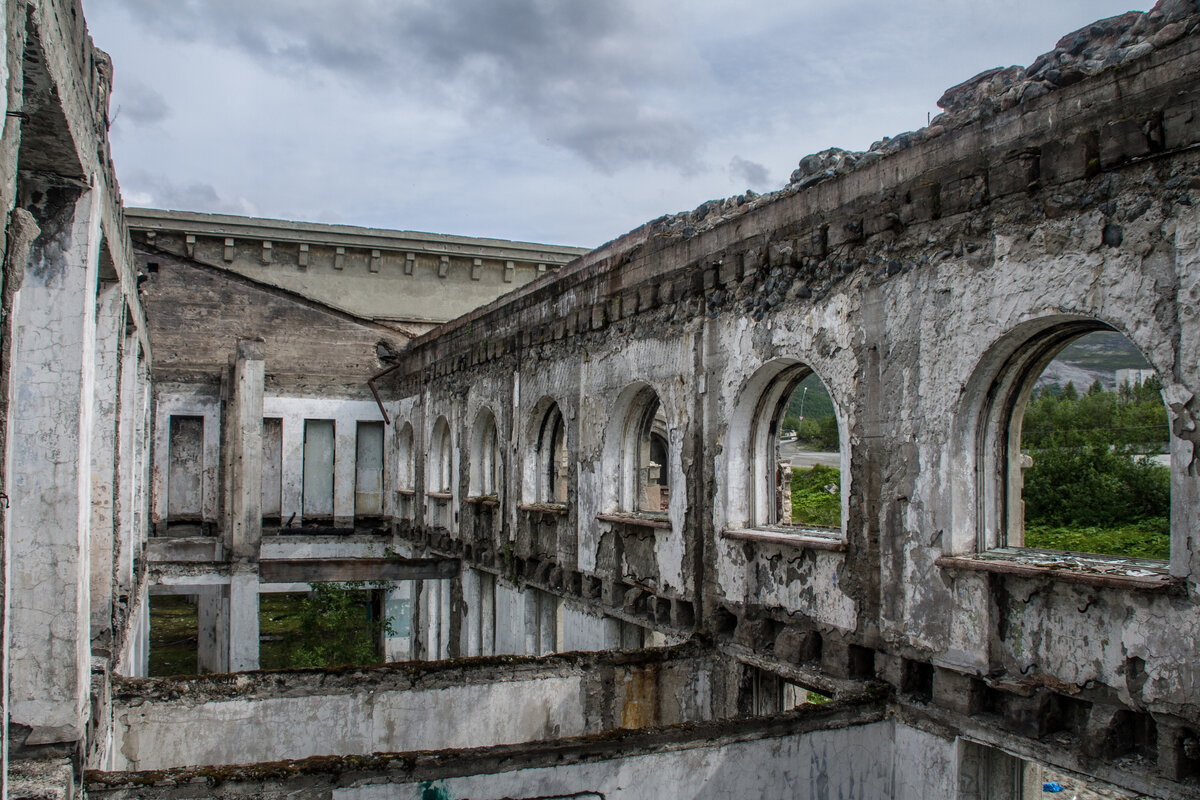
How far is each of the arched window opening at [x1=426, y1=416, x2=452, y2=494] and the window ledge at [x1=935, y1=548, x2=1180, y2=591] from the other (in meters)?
12.4

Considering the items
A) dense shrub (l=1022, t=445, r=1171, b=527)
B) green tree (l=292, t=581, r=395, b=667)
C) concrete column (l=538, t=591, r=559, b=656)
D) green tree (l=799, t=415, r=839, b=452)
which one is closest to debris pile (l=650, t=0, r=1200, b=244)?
concrete column (l=538, t=591, r=559, b=656)

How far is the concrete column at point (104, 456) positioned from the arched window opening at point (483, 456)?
280 inches

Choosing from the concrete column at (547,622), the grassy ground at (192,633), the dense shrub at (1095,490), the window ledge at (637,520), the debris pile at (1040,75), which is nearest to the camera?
the debris pile at (1040,75)

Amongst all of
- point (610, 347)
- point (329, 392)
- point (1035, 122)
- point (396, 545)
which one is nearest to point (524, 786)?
point (1035, 122)

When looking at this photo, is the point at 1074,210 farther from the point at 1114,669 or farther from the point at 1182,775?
the point at 1182,775

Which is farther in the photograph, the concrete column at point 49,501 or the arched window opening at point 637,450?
the arched window opening at point 637,450

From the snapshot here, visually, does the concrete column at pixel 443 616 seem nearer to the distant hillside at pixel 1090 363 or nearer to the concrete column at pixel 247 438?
the concrete column at pixel 247 438

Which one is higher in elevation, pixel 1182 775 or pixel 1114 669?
pixel 1114 669

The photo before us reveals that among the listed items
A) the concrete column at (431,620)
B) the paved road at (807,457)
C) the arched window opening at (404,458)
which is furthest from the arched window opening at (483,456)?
the paved road at (807,457)

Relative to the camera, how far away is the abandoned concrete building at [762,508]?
5156 millimetres

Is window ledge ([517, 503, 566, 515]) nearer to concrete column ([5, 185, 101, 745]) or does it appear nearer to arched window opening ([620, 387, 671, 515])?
arched window opening ([620, 387, 671, 515])

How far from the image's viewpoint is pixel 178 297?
20.9 m

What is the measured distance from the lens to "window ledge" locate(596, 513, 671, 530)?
972cm

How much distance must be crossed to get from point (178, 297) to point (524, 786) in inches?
716
